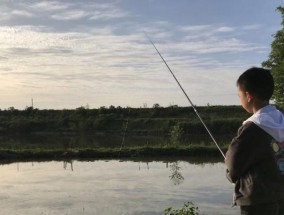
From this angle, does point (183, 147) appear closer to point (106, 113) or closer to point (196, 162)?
point (196, 162)

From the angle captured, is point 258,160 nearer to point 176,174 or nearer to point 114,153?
point 176,174

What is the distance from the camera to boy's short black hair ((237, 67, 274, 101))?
8.78 feet

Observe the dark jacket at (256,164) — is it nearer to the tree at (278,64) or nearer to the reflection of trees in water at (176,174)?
the reflection of trees in water at (176,174)

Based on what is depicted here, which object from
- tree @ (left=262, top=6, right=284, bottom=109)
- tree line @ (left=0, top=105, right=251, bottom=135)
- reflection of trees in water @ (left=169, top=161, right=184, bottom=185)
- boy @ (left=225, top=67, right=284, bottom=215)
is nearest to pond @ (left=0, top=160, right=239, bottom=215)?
reflection of trees in water @ (left=169, top=161, right=184, bottom=185)

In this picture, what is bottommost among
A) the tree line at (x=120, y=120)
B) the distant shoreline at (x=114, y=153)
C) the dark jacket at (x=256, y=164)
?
the distant shoreline at (x=114, y=153)

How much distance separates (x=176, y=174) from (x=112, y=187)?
3161 millimetres

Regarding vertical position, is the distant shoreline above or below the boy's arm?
below

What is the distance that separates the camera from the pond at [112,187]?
11.3 metres

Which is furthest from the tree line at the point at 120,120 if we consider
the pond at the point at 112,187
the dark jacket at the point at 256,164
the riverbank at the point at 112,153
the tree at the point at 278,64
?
the dark jacket at the point at 256,164

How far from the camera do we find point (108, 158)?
2170 centimetres

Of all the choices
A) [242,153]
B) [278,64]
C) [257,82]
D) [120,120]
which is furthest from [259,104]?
[120,120]

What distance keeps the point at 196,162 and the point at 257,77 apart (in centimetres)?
1785

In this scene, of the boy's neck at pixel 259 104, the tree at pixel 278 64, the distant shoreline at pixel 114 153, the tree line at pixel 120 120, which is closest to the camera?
the boy's neck at pixel 259 104

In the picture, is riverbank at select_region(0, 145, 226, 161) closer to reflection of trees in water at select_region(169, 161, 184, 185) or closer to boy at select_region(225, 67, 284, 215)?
reflection of trees in water at select_region(169, 161, 184, 185)
